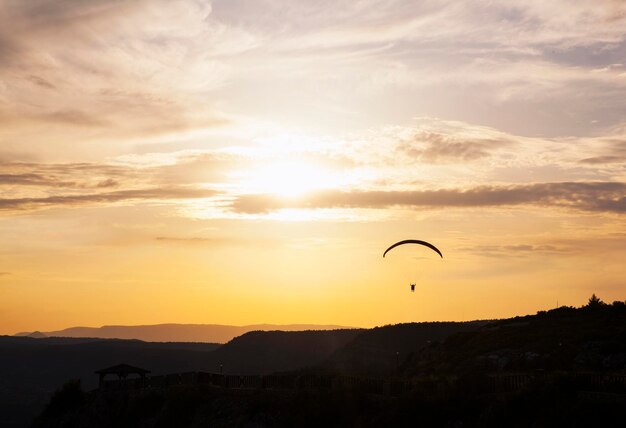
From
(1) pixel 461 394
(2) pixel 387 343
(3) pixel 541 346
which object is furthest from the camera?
(2) pixel 387 343

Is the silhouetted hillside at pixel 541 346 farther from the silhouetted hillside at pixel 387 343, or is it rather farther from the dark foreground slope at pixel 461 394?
the silhouetted hillside at pixel 387 343

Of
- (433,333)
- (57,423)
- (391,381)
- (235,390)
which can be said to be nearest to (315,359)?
(433,333)

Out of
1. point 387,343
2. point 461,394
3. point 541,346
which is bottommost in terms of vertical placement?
point 461,394

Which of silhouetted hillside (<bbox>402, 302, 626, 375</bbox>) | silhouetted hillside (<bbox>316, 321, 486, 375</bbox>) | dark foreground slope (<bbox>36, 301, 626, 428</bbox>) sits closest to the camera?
dark foreground slope (<bbox>36, 301, 626, 428</bbox>)

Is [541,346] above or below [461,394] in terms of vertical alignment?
above

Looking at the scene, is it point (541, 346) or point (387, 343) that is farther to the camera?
point (387, 343)

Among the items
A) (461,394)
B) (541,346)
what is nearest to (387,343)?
(541,346)

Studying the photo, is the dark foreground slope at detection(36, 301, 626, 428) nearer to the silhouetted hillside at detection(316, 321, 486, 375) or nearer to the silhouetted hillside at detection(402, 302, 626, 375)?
the silhouetted hillside at detection(402, 302, 626, 375)

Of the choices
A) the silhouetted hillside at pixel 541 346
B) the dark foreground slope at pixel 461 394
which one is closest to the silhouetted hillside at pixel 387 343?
the silhouetted hillside at pixel 541 346

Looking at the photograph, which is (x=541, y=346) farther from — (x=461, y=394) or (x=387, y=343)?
(x=387, y=343)

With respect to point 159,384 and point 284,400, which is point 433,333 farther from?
point 284,400

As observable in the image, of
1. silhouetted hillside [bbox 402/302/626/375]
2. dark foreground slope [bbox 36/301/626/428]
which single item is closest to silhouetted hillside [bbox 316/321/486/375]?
silhouetted hillside [bbox 402/302/626/375]

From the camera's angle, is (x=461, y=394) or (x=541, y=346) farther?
(x=541, y=346)

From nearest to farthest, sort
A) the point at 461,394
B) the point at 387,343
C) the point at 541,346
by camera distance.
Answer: the point at 461,394, the point at 541,346, the point at 387,343
